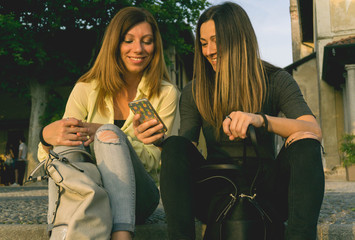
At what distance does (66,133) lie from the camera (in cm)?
219

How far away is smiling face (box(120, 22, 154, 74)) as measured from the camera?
9.41ft

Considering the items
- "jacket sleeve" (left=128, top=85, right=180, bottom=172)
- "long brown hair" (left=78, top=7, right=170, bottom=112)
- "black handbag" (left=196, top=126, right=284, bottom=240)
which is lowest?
"black handbag" (left=196, top=126, right=284, bottom=240)

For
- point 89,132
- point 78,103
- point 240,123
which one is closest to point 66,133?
point 89,132

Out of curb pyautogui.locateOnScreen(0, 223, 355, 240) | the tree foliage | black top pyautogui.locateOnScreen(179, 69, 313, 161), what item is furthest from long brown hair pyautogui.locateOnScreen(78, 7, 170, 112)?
the tree foliage

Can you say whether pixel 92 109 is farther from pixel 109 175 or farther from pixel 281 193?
pixel 281 193

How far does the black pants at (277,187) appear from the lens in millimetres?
1726

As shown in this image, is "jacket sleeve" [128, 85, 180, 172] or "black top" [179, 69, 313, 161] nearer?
"black top" [179, 69, 313, 161]

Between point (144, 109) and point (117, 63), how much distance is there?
0.94 meters

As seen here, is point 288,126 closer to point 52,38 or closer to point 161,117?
point 161,117

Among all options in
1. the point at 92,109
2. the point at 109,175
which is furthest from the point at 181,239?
the point at 92,109

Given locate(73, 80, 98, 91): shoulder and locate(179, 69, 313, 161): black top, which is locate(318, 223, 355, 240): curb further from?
locate(73, 80, 98, 91): shoulder

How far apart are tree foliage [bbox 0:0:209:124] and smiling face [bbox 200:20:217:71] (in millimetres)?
10157

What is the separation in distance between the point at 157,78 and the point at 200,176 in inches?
43.5

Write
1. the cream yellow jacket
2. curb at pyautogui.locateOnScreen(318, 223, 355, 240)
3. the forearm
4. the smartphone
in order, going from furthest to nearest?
the cream yellow jacket → curb at pyautogui.locateOnScreen(318, 223, 355, 240) → the smartphone → the forearm
